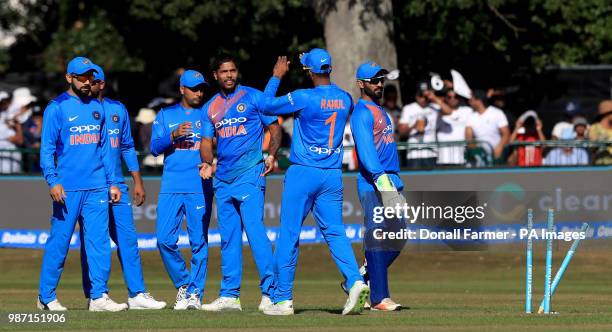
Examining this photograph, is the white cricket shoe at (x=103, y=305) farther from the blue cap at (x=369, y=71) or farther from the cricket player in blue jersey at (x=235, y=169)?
the blue cap at (x=369, y=71)

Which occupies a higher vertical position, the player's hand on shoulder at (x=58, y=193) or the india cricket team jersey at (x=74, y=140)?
the india cricket team jersey at (x=74, y=140)

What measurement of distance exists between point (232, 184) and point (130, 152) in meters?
1.56

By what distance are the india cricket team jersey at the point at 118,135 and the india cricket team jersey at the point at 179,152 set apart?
0.26 meters

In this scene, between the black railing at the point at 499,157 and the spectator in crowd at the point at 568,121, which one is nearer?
the black railing at the point at 499,157

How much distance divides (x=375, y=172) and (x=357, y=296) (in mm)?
1154

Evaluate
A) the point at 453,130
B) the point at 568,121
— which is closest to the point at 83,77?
the point at 453,130

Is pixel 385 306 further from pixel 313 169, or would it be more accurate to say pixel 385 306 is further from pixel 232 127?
pixel 232 127

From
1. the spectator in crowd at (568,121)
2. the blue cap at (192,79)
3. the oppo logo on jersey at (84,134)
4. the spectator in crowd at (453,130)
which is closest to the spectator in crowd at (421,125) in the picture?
the spectator in crowd at (453,130)

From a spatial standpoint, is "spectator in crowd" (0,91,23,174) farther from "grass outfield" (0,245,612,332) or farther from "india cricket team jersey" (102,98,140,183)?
"india cricket team jersey" (102,98,140,183)

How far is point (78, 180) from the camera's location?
15711 millimetres

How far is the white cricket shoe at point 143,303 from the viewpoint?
631 inches

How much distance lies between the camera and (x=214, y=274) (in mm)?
23047

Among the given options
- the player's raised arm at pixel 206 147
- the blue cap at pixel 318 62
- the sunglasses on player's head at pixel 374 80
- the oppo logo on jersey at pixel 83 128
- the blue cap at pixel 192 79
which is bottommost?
the player's raised arm at pixel 206 147

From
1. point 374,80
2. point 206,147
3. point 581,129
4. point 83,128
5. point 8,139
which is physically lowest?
point 581,129
